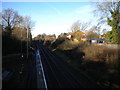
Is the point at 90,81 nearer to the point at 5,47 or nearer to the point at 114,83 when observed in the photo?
the point at 114,83

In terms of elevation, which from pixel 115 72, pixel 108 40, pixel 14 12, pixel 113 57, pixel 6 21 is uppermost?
pixel 14 12

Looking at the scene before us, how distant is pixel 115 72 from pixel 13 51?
19204 millimetres

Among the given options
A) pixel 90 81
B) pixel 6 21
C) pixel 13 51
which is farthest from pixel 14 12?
pixel 90 81

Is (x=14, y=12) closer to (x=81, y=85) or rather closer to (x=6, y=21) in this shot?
(x=6, y=21)

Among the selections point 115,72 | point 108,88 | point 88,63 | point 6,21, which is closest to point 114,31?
point 88,63

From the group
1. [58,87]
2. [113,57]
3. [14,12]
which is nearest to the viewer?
[58,87]

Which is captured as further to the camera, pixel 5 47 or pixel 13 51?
pixel 13 51

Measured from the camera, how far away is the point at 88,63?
1423 centimetres

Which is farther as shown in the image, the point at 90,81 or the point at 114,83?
the point at 90,81

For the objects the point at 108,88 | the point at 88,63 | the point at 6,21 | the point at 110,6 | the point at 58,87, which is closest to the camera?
the point at 108,88

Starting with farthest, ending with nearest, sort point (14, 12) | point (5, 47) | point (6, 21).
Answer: point (14, 12)
point (6, 21)
point (5, 47)

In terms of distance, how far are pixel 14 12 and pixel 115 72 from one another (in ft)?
127

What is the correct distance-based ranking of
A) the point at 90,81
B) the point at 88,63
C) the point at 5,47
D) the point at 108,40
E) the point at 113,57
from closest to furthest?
1. the point at 90,81
2. the point at 113,57
3. the point at 88,63
4. the point at 5,47
5. the point at 108,40

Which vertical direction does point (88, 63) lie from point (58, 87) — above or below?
above
